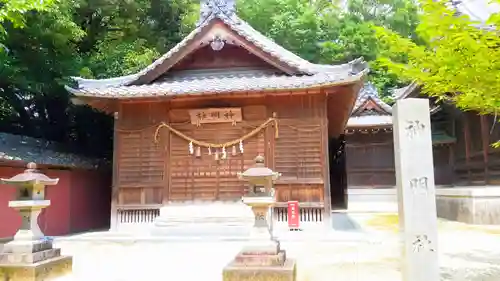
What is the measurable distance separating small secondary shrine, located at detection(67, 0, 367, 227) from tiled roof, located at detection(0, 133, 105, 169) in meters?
2.38

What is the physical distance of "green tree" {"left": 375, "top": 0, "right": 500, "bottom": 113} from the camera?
5.73 metres

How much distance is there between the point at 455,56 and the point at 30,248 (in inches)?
301

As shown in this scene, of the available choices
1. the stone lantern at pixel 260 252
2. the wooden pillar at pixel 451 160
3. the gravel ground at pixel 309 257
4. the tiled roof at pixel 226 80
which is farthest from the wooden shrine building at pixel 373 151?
the stone lantern at pixel 260 252

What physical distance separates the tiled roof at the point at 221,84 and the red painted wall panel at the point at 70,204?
3.84 metres

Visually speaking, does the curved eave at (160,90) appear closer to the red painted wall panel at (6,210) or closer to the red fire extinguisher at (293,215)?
the red painted wall panel at (6,210)

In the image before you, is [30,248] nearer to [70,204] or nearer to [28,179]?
[28,179]

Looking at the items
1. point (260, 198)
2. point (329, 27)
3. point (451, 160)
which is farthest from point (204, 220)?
point (329, 27)

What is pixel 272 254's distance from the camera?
6926 mm

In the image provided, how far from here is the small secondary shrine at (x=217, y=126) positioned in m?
12.3

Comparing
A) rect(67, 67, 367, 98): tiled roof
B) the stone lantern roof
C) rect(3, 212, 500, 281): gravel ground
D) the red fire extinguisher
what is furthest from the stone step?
the red fire extinguisher

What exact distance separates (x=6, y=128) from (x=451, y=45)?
58.2 feet

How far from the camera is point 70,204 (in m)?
15.5

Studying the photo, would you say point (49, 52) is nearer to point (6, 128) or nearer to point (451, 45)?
point (6, 128)

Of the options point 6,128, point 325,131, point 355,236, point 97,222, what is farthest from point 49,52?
point 355,236
